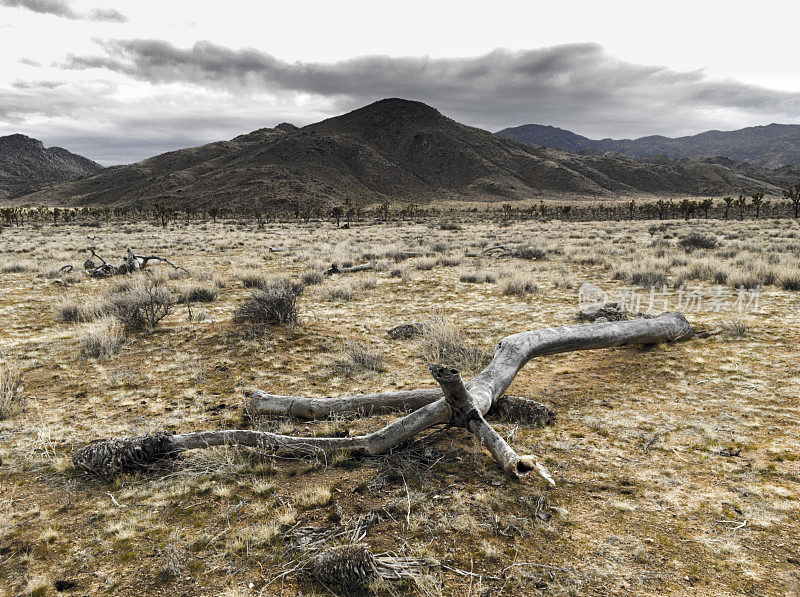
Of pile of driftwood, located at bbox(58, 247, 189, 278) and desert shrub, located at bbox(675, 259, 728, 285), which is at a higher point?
desert shrub, located at bbox(675, 259, 728, 285)

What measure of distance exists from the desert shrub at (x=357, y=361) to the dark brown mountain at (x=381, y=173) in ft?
324

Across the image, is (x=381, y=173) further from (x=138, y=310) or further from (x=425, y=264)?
(x=138, y=310)

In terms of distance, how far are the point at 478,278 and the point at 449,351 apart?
6.85 metres

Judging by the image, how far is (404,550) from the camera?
267cm

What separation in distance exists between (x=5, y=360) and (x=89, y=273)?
9.60 m

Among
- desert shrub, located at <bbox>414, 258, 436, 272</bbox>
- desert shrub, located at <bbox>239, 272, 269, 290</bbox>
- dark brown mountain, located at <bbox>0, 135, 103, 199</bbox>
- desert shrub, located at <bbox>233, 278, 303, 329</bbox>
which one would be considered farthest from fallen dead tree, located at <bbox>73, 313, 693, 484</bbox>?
dark brown mountain, located at <bbox>0, 135, 103, 199</bbox>

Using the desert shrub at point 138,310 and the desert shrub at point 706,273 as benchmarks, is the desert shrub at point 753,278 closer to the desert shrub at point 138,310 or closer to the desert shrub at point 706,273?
the desert shrub at point 706,273

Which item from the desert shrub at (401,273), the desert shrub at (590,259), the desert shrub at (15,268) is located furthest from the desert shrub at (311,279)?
the desert shrub at (15,268)

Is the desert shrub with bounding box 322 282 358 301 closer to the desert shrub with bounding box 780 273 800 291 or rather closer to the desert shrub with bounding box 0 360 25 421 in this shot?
the desert shrub with bounding box 0 360 25 421

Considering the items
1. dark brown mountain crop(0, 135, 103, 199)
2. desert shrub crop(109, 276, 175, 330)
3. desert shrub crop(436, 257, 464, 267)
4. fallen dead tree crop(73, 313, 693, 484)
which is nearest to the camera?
fallen dead tree crop(73, 313, 693, 484)

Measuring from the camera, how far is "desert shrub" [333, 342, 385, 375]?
6062 mm

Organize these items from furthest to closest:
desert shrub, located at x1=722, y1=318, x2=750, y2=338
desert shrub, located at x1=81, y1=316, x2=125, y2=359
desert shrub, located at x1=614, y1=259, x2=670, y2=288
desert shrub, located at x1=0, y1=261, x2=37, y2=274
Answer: desert shrub, located at x1=0, y1=261, x2=37, y2=274 → desert shrub, located at x1=614, y1=259, x2=670, y2=288 → desert shrub, located at x1=722, y1=318, x2=750, y2=338 → desert shrub, located at x1=81, y1=316, x2=125, y2=359

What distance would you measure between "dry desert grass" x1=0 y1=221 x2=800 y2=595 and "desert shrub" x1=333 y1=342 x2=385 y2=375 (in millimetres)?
50

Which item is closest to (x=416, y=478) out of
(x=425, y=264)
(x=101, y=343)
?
(x=101, y=343)
